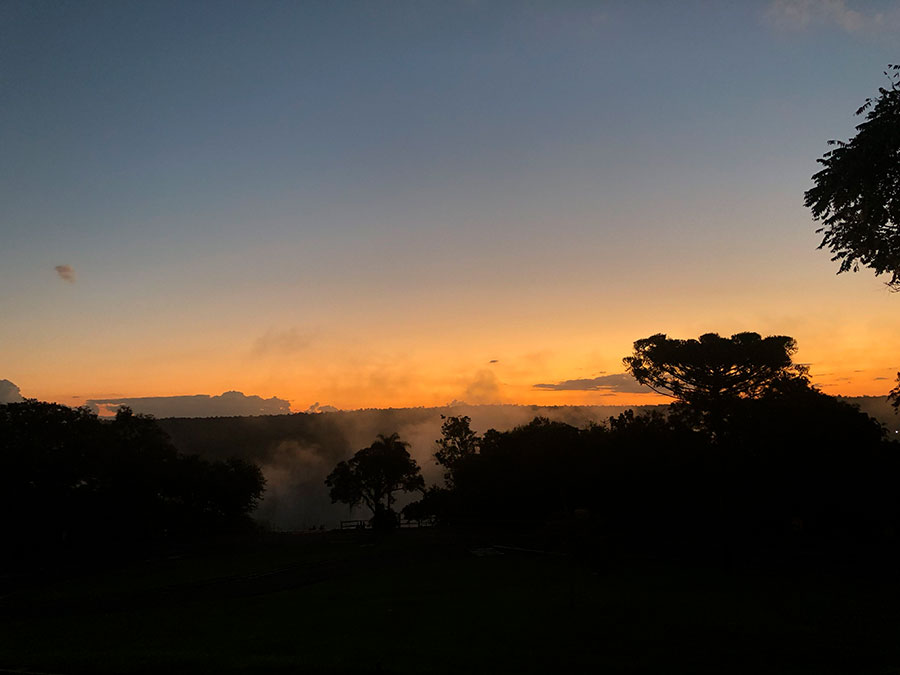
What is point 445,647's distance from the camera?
18578 millimetres

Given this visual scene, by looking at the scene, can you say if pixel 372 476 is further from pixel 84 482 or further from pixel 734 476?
pixel 734 476

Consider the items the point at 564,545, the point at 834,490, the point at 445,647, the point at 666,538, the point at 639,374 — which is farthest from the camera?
the point at 639,374

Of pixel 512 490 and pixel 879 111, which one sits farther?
pixel 512 490

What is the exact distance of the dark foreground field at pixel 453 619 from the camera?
56.3 feet

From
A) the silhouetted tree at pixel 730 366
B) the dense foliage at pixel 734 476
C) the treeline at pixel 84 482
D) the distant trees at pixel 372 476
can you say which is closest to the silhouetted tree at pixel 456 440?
the distant trees at pixel 372 476

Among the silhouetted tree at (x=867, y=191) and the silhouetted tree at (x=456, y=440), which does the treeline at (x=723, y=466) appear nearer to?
the silhouetted tree at (x=867, y=191)

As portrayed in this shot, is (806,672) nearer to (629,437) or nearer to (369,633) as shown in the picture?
(369,633)

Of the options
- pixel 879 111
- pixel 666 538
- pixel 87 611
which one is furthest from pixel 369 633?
pixel 666 538

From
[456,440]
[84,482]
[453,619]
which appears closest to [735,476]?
[453,619]

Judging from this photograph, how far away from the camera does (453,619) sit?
22.9 metres

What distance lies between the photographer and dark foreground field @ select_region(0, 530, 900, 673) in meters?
17.2

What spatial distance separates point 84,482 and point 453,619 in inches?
2064

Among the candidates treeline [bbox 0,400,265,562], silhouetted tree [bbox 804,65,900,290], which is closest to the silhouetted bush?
silhouetted tree [bbox 804,65,900,290]

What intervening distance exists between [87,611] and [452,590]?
665 inches
